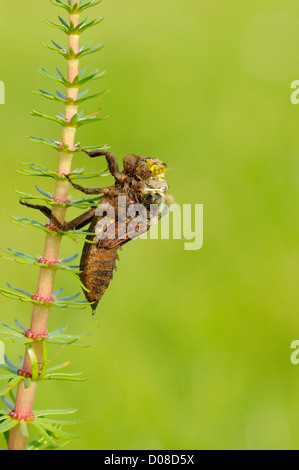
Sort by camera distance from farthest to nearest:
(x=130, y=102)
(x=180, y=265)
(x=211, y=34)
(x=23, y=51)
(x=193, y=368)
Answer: (x=211, y=34) < (x=23, y=51) < (x=130, y=102) < (x=180, y=265) < (x=193, y=368)

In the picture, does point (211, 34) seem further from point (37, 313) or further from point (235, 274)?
point (37, 313)

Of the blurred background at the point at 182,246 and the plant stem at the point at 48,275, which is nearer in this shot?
the plant stem at the point at 48,275

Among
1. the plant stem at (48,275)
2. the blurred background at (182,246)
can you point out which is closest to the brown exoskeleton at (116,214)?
the plant stem at (48,275)

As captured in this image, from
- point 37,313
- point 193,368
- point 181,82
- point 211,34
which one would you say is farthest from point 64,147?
point 211,34

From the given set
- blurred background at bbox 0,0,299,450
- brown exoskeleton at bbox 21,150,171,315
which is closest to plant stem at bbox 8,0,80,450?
brown exoskeleton at bbox 21,150,171,315

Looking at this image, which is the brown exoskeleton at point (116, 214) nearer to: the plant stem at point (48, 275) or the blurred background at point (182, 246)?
the plant stem at point (48, 275)

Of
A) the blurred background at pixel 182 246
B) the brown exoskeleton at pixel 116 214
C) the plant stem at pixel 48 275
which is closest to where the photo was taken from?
the plant stem at pixel 48 275

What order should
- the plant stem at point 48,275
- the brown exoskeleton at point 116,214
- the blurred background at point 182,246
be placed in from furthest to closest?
the blurred background at point 182,246, the brown exoskeleton at point 116,214, the plant stem at point 48,275
